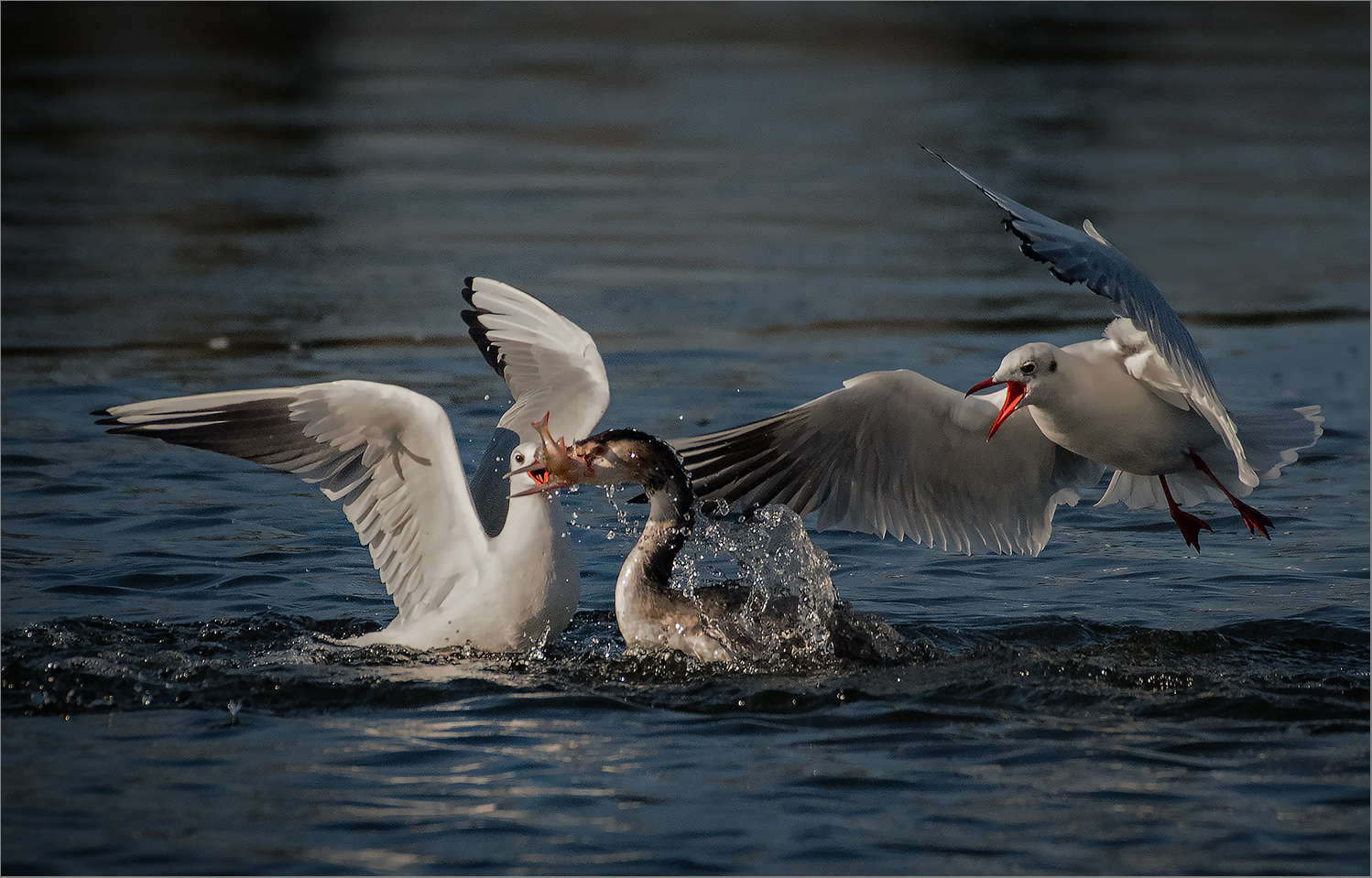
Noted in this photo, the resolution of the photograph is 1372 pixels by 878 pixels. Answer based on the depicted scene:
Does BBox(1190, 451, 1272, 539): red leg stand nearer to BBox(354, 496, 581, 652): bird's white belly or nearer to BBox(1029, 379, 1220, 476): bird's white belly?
BBox(1029, 379, 1220, 476): bird's white belly

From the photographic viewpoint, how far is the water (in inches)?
199

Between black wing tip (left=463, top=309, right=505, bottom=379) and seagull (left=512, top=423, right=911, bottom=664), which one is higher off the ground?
black wing tip (left=463, top=309, right=505, bottom=379)

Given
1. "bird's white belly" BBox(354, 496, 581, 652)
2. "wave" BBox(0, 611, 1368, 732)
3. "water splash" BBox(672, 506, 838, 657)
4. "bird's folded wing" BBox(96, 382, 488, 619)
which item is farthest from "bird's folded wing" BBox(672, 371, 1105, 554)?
"bird's folded wing" BBox(96, 382, 488, 619)

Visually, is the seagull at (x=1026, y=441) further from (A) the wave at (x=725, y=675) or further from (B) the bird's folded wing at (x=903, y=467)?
(A) the wave at (x=725, y=675)

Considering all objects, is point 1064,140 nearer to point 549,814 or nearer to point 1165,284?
point 1165,284

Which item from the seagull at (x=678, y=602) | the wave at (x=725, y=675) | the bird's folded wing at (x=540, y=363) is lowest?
the wave at (x=725, y=675)

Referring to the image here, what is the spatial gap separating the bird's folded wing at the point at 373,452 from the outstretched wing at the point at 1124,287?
2198 millimetres

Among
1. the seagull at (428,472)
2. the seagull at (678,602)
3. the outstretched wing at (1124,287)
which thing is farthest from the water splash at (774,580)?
the outstretched wing at (1124,287)

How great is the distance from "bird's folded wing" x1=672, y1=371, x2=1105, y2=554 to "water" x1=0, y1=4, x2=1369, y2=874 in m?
0.35

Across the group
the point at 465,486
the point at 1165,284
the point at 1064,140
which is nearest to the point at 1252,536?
the point at 465,486

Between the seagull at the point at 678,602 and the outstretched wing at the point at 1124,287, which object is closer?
the outstretched wing at the point at 1124,287

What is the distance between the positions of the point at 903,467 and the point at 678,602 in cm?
142

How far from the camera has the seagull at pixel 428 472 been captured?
6191 mm

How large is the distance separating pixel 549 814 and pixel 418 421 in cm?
171
